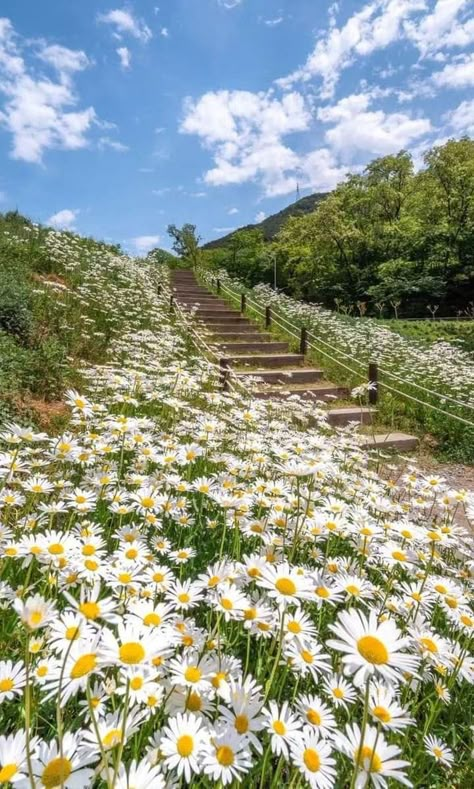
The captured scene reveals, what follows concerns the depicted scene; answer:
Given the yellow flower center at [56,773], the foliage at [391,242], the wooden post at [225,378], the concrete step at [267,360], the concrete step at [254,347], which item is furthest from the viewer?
the foliage at [391,242]

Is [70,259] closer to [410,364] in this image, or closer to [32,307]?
[32,307]

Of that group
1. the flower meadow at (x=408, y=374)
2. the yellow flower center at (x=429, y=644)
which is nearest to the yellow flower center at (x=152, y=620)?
the yellow flower center at (x=429, y=644)

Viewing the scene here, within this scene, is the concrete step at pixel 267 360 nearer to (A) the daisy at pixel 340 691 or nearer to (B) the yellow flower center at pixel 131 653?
(A) the daisy at pixel 340 691

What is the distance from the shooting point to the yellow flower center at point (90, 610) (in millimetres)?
726

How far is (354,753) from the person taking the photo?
2.63ft

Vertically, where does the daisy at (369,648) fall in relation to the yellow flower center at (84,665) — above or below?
below

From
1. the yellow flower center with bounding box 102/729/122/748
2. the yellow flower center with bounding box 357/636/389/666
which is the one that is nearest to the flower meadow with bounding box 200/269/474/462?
the yellow flower center with bounding box 357/636/389/666

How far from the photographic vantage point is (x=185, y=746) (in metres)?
0.79

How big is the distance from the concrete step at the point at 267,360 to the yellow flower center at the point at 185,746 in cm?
850

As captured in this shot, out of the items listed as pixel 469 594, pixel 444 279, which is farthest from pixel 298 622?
pixel 444 279

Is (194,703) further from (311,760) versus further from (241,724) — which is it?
(311,760)

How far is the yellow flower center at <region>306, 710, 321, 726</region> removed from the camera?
3.07 ft

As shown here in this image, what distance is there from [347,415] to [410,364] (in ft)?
8.97

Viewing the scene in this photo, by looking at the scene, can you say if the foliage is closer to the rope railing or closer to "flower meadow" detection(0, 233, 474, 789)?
the rope railing
